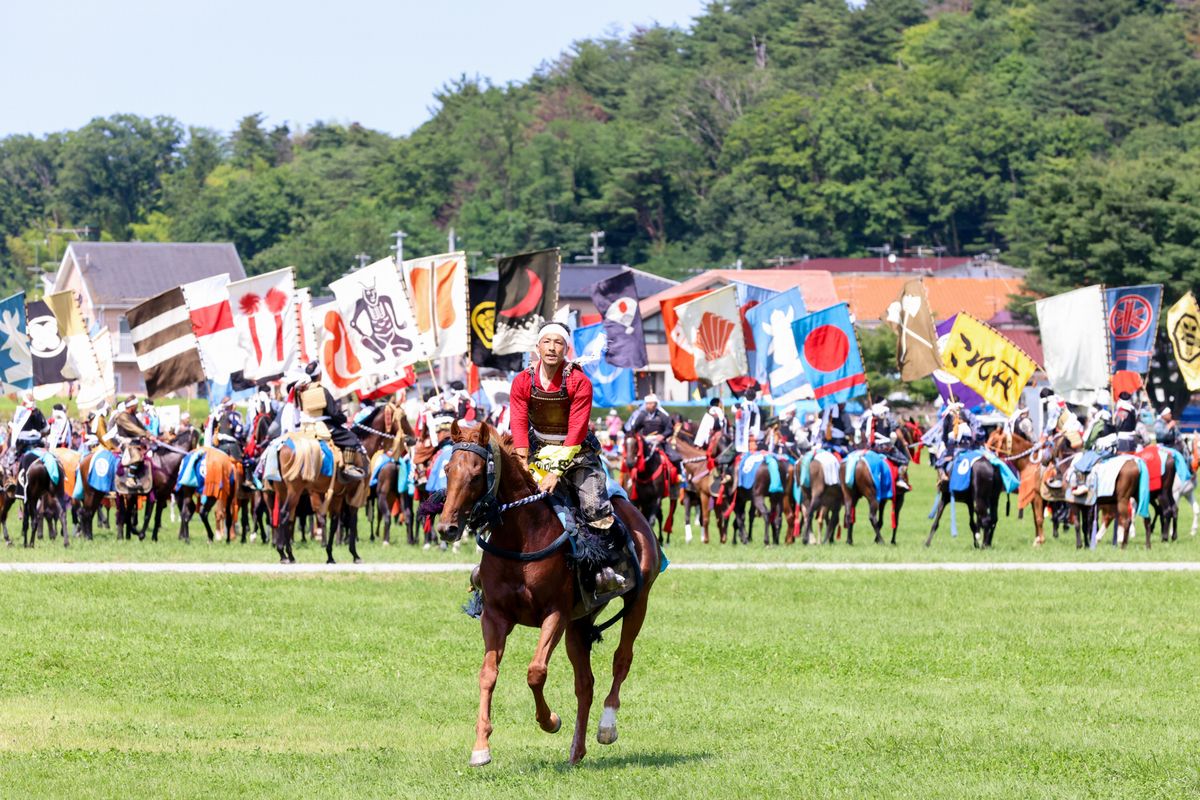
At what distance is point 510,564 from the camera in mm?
11742

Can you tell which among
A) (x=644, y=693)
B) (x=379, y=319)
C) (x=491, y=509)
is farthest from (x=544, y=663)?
(x=379, y=319)

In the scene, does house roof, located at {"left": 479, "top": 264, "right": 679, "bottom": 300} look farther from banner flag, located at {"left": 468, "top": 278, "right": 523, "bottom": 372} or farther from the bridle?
the bridle

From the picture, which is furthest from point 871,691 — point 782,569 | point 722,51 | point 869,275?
point 722,51

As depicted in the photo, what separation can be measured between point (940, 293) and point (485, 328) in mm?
78336

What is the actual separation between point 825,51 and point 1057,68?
79.1ft

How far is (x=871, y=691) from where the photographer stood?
1577cm

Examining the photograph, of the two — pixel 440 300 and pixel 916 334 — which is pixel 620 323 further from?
pixel 916 334

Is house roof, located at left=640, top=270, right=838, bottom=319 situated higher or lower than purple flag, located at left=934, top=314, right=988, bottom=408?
higher

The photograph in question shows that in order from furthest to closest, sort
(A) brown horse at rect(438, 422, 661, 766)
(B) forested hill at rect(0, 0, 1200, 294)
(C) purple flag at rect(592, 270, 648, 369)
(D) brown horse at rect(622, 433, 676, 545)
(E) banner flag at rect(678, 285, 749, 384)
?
(B) forested hill at rect(0, 0, 1200, 294)
(C) purple flag at rect(592, 270, 648, 369)
(E) banner flag at rect(678, 285, 749, 384)
(D) brown horse at rect(622, 433, 676, 545)
(A) brown horse at rect(438, 422, 661, 766)

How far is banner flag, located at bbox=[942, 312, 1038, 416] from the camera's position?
3288 centimetres

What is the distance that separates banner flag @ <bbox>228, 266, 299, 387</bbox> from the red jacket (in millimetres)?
21756

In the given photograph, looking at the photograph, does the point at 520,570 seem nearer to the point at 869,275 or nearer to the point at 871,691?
the point at 871,691

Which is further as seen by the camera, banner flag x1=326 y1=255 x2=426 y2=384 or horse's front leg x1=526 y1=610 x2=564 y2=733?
banner flag x1=326 y1=255 x2=426 y2=384

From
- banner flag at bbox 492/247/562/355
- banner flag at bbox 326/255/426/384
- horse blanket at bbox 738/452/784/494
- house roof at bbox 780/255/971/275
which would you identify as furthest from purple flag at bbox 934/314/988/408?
house roof at bbox 780/255/971/275
